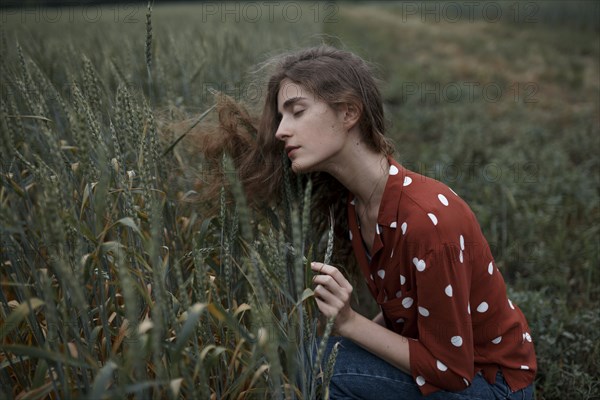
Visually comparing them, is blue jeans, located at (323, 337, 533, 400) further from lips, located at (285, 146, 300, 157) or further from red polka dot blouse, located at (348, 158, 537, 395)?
lips, located at (285, 146, 300, 157)

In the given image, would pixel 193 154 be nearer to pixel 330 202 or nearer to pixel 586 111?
pixel 330 202

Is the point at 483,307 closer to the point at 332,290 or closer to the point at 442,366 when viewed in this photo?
the point at 442,366

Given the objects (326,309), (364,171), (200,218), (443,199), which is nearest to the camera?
(326,309)

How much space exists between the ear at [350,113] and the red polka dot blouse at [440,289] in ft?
0.49

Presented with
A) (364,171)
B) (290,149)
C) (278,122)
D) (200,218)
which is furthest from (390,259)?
(200,218)

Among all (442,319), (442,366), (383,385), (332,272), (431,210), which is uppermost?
(431,210)

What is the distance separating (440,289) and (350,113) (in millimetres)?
486

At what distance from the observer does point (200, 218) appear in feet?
5.08

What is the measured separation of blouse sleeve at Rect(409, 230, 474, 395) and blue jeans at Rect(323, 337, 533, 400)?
65 millimetres

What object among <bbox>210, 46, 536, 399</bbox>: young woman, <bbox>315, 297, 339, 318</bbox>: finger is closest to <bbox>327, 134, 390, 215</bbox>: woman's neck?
<bbox>210, 46, 536, 399</bbox>: young woman

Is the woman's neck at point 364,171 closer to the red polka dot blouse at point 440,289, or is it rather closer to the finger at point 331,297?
the red polka dot blouse at point 440,289

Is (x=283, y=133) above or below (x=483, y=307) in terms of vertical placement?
above

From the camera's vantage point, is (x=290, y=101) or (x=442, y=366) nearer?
(x=442, y=366)

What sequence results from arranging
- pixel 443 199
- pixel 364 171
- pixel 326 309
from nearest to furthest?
1. pixel 326 309
2. pixel 443 199
3. pixel 364 171
